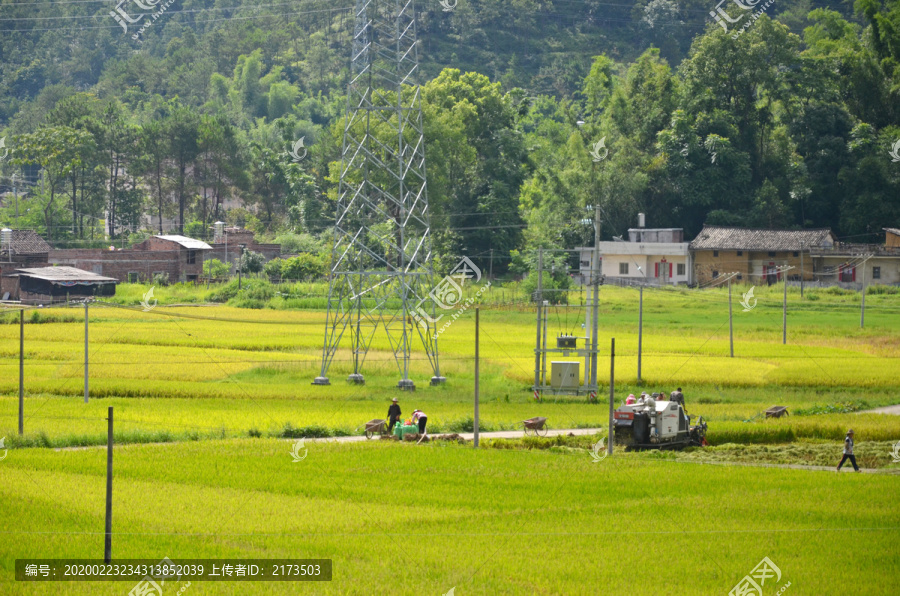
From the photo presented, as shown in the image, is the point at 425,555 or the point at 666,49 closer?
the point at 425,555

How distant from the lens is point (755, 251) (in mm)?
89250

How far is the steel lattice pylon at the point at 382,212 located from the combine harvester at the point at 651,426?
11912 mm

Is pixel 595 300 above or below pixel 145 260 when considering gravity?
below

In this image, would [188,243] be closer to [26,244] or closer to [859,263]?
[26,244]

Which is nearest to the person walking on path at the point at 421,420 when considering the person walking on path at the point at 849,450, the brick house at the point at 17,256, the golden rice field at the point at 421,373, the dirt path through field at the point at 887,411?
the golden rice field at the point at 421,373

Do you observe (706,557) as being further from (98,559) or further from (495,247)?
(495,247)

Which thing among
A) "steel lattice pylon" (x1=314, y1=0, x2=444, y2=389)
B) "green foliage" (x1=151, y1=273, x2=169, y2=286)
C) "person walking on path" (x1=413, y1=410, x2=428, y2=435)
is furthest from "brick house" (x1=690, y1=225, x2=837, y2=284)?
"person walking on path" (x1=413, y1=410, x2=428, y2=435)

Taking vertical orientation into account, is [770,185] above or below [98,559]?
above

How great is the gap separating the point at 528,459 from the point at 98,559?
13219mm

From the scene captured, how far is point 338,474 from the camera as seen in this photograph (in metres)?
25.6

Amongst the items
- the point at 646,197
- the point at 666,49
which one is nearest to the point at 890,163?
the point at 646,197

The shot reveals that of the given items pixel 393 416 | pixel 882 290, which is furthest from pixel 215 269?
pixel 393 416

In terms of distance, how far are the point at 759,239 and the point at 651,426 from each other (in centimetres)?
6240

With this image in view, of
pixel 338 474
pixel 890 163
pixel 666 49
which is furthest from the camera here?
pixel 666 49
